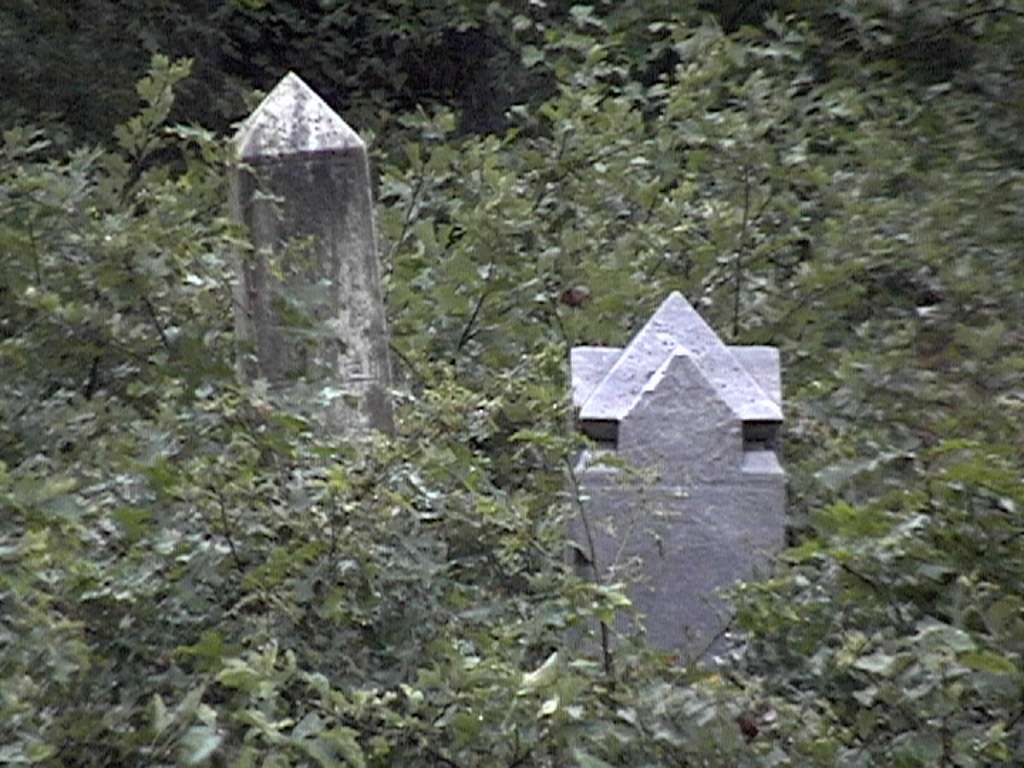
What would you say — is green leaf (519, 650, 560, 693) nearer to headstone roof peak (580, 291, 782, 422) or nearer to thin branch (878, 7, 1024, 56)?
headstone roof peak (580, 291, 782, 422)

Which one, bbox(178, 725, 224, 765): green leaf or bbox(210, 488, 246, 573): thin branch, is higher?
bbox(210, 488, 246, 573): thin branch

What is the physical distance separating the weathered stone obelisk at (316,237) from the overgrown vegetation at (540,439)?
0.13m

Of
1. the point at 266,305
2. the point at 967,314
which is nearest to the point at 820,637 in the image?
the point at 266,305

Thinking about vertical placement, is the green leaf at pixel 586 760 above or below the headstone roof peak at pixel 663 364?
below

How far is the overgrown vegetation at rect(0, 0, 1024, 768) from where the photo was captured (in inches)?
143

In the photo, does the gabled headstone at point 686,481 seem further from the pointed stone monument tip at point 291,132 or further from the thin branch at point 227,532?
the pointed stone monument tip at point 291,132

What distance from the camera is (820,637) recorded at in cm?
408

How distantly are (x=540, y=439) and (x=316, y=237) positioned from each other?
1.41 meters

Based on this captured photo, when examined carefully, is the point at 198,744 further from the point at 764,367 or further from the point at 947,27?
the point at 947,27

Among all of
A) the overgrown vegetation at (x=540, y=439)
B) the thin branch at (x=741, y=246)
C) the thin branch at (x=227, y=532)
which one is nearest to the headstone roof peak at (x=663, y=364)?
the overgrown vegetation at (x=540, y=439)

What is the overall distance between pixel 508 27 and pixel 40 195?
16.7ft

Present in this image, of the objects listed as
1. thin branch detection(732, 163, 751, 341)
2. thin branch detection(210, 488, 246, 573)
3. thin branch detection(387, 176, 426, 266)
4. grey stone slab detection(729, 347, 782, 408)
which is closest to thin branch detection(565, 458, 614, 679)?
grey stone slab detection(729, 347, 782, 408)

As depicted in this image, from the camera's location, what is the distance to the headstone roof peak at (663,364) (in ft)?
15.5

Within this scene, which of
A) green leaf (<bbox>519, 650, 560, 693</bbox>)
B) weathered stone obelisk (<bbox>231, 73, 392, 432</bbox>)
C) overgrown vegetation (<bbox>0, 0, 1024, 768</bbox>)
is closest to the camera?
green leaf (<bbox>519, 650, 560, 693</bbox>)
